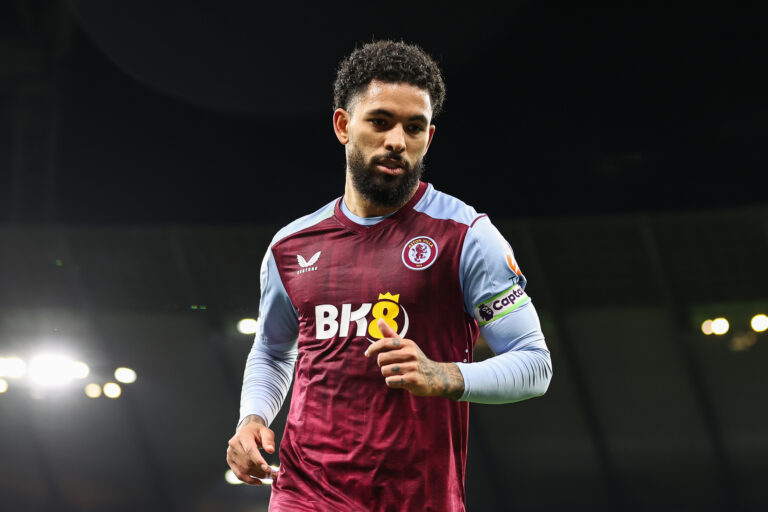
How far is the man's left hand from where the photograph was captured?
5.50 ft

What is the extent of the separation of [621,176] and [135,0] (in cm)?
625

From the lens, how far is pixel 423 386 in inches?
66.8

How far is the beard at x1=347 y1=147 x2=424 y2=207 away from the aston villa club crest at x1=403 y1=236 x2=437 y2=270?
0.45 ft

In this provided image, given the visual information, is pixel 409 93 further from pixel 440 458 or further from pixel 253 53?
pixel 253 53

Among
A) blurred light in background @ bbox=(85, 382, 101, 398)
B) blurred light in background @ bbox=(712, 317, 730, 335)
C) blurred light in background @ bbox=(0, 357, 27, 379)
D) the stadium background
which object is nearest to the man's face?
the stadium background

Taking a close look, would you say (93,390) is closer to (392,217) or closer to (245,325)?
(245,325)

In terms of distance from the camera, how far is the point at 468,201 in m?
11.3

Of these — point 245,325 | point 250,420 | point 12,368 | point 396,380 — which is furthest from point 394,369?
point 12,368

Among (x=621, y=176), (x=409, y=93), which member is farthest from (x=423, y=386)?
(x=621, y=176)

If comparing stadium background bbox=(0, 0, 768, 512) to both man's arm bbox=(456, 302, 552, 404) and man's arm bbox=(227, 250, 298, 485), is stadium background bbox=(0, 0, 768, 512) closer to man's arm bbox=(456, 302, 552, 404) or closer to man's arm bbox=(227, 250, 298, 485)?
man's arm bbox=(227, 250, 298, 485)

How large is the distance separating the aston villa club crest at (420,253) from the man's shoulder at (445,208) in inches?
3.7

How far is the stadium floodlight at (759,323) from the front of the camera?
1084cm

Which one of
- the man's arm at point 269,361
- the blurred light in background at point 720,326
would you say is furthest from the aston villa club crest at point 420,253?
the blurred light in background at point 720,326

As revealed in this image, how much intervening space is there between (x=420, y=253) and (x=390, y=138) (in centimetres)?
30
